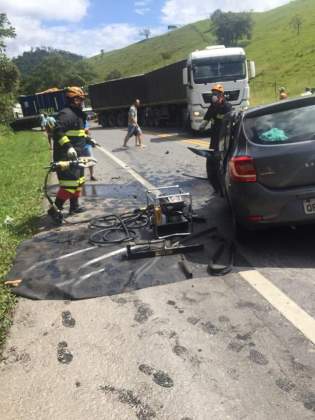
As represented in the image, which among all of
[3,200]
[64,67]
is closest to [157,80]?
[3,200]

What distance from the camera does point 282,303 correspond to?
402cm

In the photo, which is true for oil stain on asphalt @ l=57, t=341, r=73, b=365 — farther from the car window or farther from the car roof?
the car roof

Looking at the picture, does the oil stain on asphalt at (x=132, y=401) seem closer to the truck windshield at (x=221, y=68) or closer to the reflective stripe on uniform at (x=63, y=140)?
the reflective stripe on uniform at (x=63, y=140)

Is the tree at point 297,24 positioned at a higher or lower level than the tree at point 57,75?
higher

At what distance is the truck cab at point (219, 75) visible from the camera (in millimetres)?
19500

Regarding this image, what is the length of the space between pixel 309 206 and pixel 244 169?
722mm

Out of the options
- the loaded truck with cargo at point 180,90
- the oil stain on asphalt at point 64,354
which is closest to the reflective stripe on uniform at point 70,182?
the oil stain on asphalt at point 64,354

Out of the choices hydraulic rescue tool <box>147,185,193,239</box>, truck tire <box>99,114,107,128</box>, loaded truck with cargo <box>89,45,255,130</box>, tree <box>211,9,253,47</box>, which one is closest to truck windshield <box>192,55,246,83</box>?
loaded truck with cargo <box>89,45,255,130</box>

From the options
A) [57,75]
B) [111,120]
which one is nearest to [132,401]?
[111,120]

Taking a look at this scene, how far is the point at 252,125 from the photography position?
525 cm

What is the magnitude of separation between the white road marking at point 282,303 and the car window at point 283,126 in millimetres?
1343

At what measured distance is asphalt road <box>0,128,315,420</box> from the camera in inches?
114

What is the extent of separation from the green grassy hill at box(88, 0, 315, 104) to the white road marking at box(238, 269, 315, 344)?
47139 mm

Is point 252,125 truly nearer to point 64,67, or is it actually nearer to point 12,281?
point 12,281
